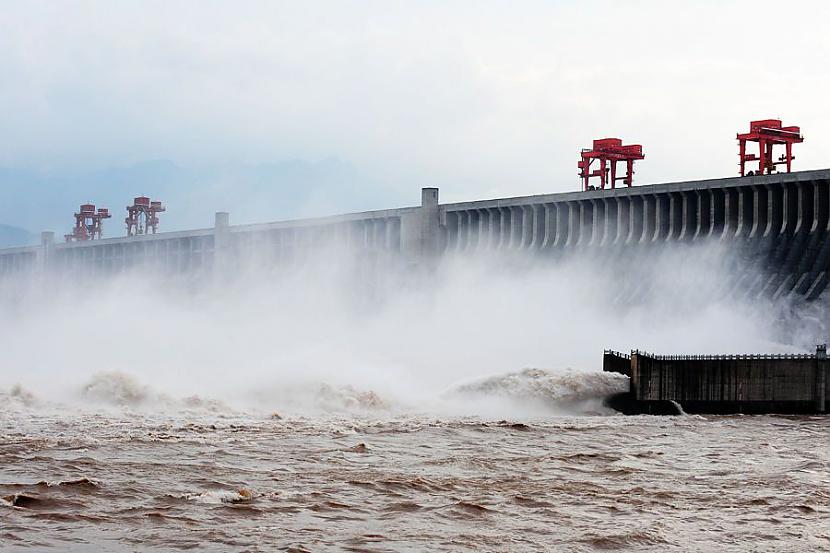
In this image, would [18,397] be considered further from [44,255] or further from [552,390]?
[44,255]

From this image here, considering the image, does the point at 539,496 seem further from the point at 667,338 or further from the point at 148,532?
the point at 667,338

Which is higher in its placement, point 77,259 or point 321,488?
point 77,259

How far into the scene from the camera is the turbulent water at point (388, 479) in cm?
1597

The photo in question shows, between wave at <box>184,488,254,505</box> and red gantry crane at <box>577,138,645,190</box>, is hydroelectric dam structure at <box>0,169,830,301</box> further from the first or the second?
wave at <box>184,488,254,505</box>

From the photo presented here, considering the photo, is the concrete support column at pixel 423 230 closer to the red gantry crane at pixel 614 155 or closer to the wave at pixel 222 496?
the red gantry crane at pixel 614 155

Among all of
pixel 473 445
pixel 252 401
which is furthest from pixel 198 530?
pixel 252 401

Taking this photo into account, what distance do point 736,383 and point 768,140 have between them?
59.4 ft

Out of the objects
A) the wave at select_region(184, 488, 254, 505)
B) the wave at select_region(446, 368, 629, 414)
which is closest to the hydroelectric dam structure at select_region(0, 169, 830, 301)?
the wave at select_region(446, 368, 629, 414)

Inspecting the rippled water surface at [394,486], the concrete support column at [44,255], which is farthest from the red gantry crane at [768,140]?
the concrete support column at [44,255]

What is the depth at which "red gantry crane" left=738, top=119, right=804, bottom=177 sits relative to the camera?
48.9m

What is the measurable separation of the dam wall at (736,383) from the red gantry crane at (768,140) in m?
16.3

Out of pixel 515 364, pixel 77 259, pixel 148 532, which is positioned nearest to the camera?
pixel 148 532

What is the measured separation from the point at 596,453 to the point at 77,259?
219ft

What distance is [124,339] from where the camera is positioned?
54.0 metres
